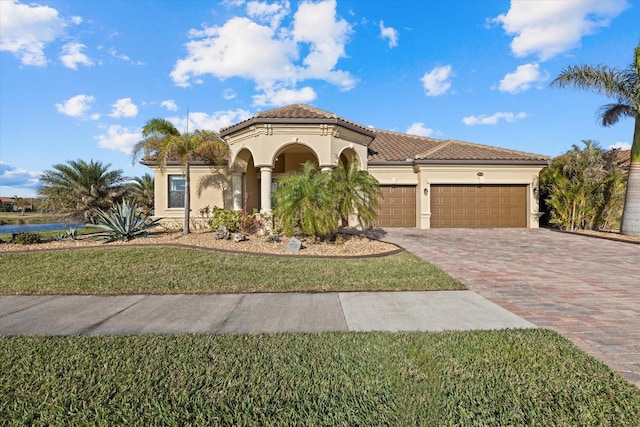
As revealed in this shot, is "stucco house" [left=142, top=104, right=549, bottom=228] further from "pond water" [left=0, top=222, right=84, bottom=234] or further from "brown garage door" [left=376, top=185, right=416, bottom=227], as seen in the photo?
"pond water" [left=0, top=222, right=84, bottom=234]

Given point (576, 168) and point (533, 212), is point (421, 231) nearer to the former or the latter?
point (533, 212)

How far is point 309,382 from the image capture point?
2.83 m

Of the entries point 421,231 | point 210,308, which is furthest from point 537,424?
point 421,231

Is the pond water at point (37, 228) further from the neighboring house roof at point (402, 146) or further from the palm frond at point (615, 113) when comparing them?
the palm frond at point (615, 113)

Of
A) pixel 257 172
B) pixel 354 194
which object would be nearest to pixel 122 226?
pixel 257 172

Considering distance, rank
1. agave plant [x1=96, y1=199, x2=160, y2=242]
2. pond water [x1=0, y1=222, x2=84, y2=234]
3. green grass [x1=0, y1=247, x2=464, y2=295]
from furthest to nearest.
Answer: pond water [x1=0, y1=222, x2=84, y2=234] → agave plant [x1=96, y1=199, x2=160, y2=242] → green grass [x1=0, y1=247, x2=464, y2=295]

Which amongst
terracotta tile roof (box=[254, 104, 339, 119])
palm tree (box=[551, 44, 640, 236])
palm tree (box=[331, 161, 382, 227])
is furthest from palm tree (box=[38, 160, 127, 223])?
palm tree (box=[551, 44, 640, 236])

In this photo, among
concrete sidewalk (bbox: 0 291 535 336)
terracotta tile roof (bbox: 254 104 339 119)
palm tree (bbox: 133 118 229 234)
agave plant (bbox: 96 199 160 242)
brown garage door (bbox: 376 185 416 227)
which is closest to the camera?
concrete sidewalk (bbox: 0 291 535 336)

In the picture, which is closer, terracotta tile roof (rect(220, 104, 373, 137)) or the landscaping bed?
the landscaping bed

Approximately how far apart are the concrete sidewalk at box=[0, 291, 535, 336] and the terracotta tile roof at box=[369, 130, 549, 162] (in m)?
12.6

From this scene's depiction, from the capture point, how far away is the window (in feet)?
54.8

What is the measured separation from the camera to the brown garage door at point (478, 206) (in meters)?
16.8

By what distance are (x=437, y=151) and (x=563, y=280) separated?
473 inches

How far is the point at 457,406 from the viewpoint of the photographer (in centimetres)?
255
